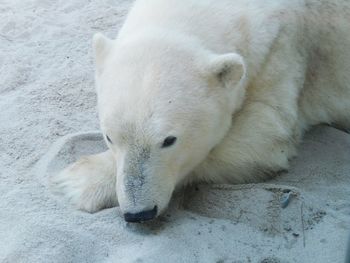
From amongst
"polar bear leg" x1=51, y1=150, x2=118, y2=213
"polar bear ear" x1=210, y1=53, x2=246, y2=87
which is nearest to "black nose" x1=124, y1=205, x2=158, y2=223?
"polar bear leg" x1=51, y1=150, x2=118, y2=213

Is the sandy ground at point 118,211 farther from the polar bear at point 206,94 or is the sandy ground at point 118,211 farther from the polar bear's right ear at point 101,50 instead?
the polar bear's right ear at point 101,50

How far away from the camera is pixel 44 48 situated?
4.46 metres

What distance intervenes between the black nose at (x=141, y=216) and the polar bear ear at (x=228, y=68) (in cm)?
62

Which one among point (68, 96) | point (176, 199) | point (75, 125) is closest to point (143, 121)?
point (176, 199)

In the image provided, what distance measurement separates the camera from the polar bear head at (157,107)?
2752mm

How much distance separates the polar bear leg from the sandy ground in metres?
0.07

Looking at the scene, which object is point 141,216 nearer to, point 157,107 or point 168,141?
point 168,141

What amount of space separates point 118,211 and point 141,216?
0.31 metres

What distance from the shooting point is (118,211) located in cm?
308

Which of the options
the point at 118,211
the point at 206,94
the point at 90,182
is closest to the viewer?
the point at 206,94

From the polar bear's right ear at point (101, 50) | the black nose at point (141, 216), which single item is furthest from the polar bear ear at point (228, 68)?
the black nose at point (141, 216)

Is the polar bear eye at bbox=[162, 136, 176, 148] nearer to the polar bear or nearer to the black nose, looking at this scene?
the polar bear

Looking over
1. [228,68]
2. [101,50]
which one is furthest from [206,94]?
[101,50]

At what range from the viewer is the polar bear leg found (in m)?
3.19
